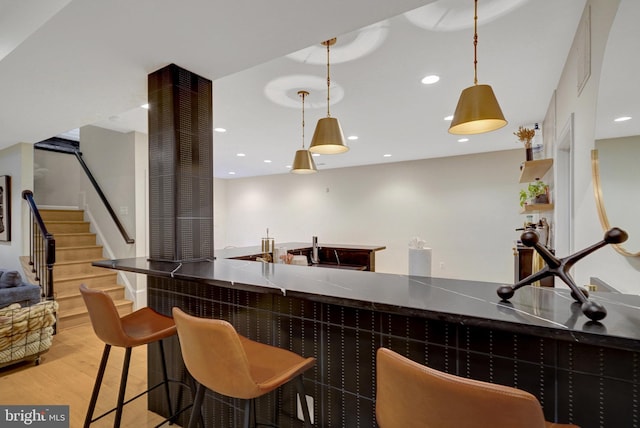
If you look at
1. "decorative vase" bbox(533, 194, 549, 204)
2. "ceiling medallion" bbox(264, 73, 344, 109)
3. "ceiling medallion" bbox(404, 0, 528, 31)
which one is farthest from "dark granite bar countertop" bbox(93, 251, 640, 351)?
"decorative vase" bbox(533, 194, 549, 204)

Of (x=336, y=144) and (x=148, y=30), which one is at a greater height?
(x=148, y=30)

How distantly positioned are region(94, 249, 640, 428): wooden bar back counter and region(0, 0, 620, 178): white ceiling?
132 centimetres

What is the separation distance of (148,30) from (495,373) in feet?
7.42

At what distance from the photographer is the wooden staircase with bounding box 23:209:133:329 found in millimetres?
3879

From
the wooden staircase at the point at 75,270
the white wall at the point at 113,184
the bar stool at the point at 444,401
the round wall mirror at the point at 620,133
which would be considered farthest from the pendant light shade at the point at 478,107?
the wooden staircase at the point at 75,270

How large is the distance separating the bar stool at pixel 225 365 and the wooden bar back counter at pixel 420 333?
0.70 ft

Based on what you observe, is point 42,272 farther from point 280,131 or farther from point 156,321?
point 280,131

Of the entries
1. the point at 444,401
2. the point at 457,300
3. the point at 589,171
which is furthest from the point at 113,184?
the point at 589,171

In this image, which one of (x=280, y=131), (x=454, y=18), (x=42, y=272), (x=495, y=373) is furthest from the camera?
Answer: (x=280, y=131)

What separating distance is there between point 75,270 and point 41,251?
21.7 inches

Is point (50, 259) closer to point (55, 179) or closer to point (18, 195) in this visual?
point (18, 195)

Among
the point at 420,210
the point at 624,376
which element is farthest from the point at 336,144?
the point at 420,210

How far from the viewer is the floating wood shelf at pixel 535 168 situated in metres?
3.27

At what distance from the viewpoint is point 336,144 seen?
243cm
